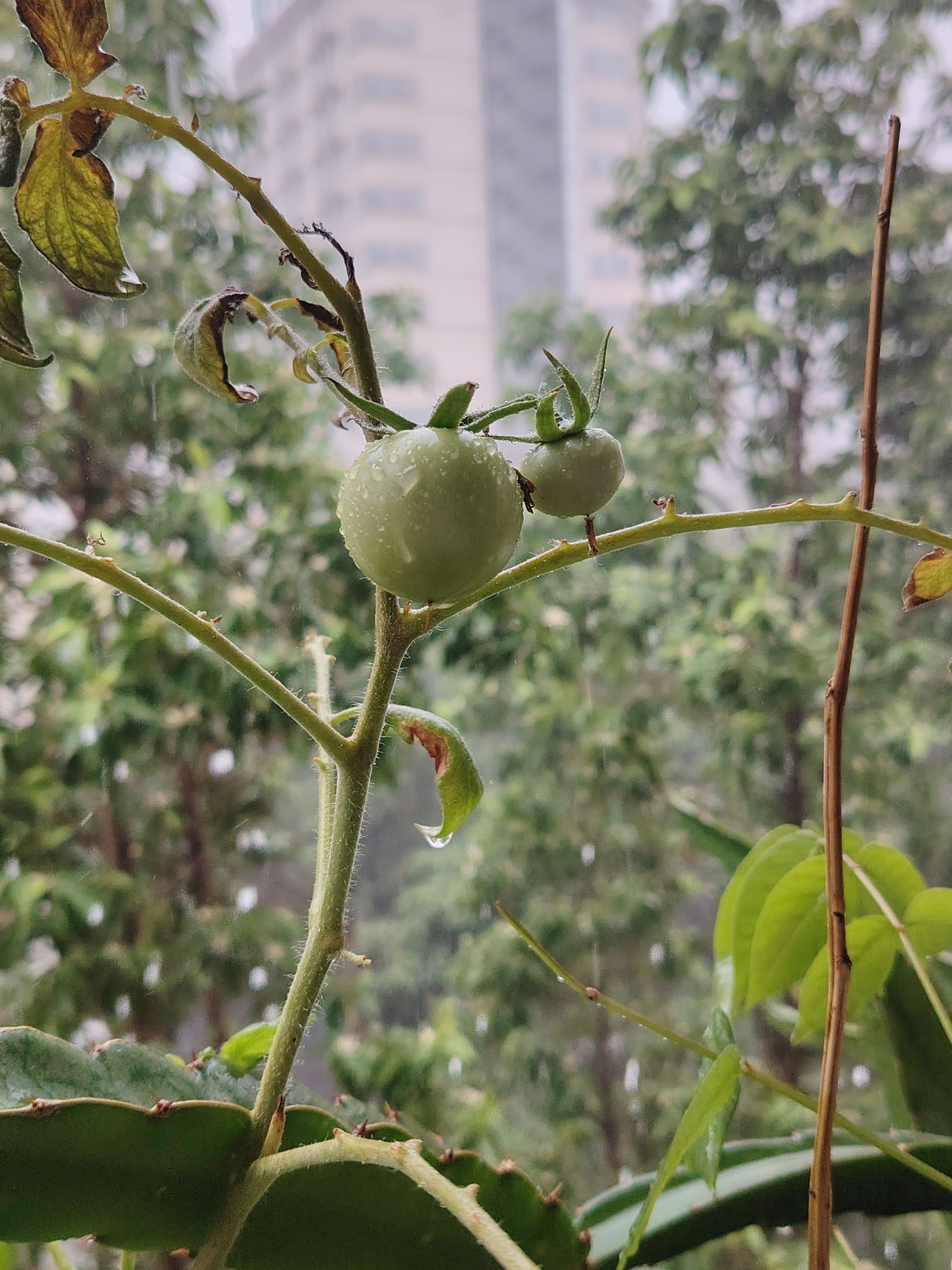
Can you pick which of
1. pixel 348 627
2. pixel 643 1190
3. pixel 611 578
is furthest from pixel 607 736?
pixel 643 1190

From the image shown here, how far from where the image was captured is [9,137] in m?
0.17

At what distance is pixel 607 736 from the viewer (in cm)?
110

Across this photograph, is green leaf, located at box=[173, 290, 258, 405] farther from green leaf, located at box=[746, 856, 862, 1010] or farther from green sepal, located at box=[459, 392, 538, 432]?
green leaf, located at box=[746, 856, 862, 1010]

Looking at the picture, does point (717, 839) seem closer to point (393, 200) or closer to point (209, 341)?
point (209, 341)

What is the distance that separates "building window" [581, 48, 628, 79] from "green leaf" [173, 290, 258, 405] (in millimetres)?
1538

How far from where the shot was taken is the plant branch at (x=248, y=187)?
17cm

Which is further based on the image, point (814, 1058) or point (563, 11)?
point (563, 11)

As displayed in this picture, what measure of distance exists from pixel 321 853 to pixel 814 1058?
3.78 ft

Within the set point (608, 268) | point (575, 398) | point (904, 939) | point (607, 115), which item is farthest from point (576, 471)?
point (607, 115)

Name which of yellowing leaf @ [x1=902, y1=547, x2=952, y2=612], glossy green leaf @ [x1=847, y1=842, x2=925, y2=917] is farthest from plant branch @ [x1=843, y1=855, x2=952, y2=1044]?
yellowing leaf @ [x1=902, y1=547, x2=952, y2=612]

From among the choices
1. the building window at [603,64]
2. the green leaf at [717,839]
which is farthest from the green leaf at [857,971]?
the building window at [603,64]

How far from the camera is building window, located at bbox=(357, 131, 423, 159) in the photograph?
4.31 feet

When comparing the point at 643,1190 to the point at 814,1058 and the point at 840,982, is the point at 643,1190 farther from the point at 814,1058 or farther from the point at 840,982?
the point at 814,1058

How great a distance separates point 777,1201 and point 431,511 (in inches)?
11.3
